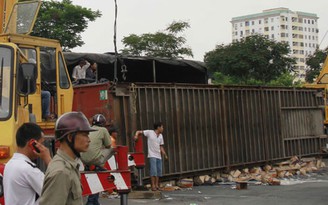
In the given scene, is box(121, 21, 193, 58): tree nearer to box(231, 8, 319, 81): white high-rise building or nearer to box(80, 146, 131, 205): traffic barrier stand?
box(80, 146, 131, 205): traffic barrier stand

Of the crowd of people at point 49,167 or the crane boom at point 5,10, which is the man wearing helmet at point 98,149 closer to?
the crane boom at point 5,10

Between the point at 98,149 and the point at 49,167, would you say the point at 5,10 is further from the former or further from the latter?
the point at 49,167

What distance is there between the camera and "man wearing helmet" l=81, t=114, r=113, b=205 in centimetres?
777

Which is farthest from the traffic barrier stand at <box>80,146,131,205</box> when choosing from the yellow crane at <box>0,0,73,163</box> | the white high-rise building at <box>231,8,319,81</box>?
the white high-rise building at <box>231,8,319,81</box>

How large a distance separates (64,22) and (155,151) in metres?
21.5

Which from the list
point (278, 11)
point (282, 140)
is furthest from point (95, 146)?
point (278, 11)

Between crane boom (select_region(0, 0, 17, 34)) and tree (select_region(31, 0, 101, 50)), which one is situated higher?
tree (select_region(31, 0, 101, 50))

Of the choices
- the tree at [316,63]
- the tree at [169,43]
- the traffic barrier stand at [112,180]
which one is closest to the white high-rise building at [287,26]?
the tree at [316,63]

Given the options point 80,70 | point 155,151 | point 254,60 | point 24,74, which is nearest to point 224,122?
point 155,151

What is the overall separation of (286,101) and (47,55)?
38.4 ft

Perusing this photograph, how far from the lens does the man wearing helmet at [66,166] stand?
11.0 feet

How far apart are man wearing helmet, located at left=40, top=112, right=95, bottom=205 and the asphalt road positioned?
7661 millimetres

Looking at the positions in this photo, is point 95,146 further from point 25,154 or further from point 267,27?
point 267,27

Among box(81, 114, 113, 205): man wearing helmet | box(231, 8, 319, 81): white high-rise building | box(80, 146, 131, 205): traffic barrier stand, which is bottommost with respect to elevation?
box(80, 146, 131, 205): traffic barrier stand
